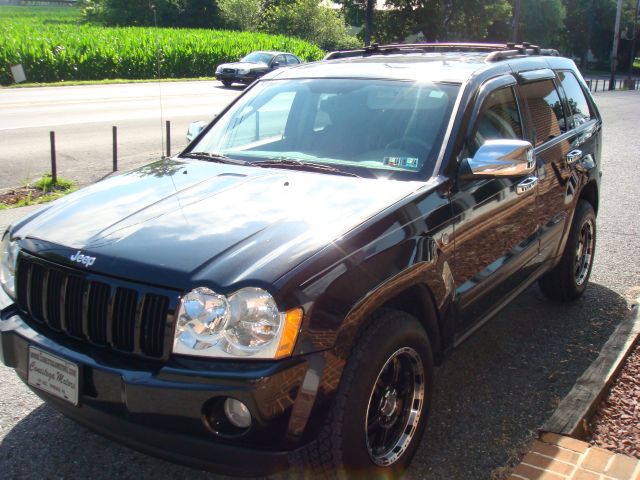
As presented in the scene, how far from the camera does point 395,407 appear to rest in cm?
304

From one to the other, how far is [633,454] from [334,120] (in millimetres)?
2381

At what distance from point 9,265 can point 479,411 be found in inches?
101

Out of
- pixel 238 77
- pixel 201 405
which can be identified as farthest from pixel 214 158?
pixel 238 77

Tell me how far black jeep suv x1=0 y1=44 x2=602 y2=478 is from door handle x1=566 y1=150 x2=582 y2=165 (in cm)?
45

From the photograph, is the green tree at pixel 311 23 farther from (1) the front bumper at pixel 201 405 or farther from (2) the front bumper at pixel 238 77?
(1) the front bumper at pixel 201 405

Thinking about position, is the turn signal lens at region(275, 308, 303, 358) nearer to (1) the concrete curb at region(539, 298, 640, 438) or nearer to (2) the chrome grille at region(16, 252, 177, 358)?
(2) the chrome grille at region(16, 252, 177, 358)

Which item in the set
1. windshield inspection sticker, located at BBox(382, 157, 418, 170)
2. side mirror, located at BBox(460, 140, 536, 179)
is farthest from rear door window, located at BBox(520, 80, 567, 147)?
windshield inspection sticker, located at BBox(382, 157, 418, 170)

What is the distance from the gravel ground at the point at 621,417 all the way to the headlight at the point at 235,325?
1955mm

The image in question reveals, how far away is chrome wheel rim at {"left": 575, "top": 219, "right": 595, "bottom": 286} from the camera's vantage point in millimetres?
5414

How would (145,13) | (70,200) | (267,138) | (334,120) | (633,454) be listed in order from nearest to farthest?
1. (633,454)
2. (70,200)
3. (334,120)
4. (267,138)
5. (145,13)

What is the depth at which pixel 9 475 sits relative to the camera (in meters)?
3.05

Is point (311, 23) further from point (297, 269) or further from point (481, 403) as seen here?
point (297, 269)

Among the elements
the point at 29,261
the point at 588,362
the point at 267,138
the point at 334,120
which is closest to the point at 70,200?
the point at 29,261

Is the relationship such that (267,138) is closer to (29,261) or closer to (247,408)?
(29,261)
